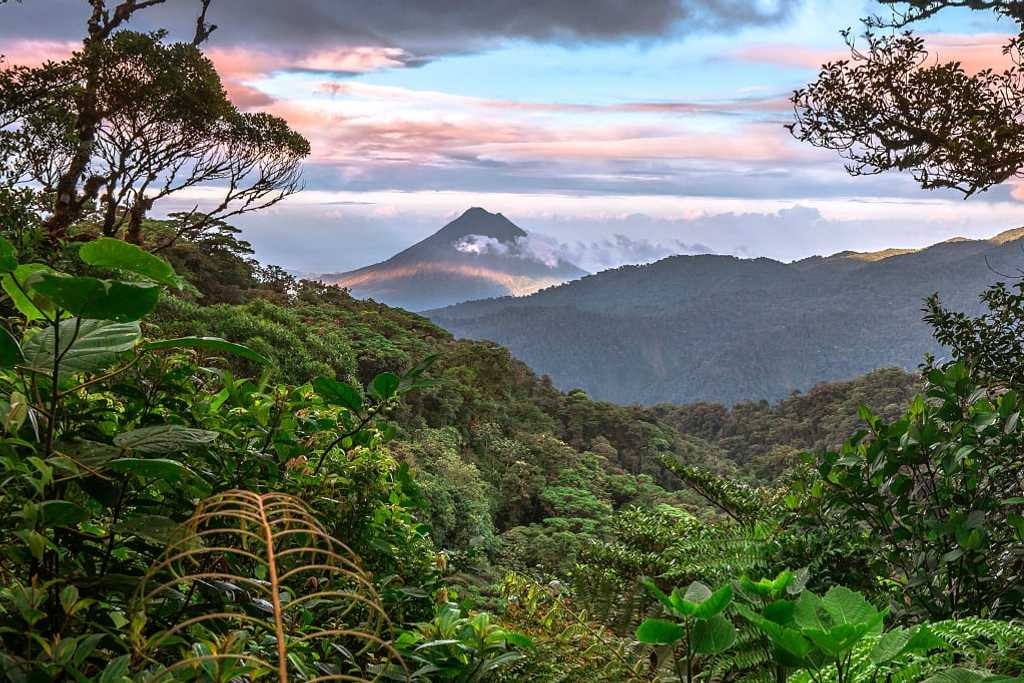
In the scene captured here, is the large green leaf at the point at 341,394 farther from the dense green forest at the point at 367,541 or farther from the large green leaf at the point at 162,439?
the large green leaf at the point at 162,439

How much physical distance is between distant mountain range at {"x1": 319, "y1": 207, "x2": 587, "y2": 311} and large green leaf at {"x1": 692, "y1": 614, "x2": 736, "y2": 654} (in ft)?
200

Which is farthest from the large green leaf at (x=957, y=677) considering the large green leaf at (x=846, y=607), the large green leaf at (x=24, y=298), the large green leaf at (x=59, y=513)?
the large green leaf at (x=24, y=298)

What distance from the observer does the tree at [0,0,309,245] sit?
8.05 meters

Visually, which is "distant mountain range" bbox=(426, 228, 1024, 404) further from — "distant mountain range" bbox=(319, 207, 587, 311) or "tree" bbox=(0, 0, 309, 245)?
"tree" bbox=(0, 0, 309, 245)

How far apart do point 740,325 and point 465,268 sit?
2817 centimetres

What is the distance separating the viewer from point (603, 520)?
9.33 meters

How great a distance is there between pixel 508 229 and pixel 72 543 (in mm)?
82584

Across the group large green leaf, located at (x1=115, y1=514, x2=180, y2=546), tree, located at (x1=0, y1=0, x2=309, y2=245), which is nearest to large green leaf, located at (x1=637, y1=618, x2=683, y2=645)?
large green leaf, located at (x1=115, y1=514, x2=180, y2=546)

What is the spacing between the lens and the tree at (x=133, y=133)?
8.05 metres

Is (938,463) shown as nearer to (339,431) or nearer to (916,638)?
(916,638)

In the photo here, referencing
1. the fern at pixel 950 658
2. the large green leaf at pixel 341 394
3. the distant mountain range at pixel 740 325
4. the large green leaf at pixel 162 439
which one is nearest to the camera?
the large green leaf at pixel 162 439

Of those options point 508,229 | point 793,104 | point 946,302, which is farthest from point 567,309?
point 793,104

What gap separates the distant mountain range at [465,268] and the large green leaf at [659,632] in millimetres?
60867

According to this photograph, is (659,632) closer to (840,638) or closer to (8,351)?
(840,638)
